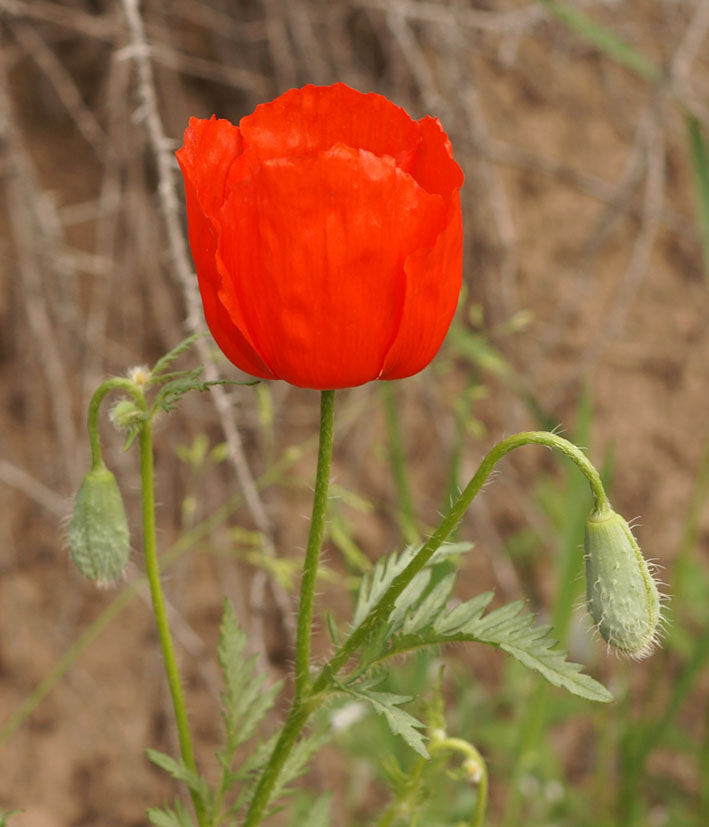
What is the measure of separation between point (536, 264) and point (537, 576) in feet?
3.32

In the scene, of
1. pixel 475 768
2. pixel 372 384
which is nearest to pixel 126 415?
pixel 475 768

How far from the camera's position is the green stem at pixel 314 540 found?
2.91 ft

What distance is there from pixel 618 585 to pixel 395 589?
0.65 ft

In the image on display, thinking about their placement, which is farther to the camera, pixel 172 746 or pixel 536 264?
pixel 536 264

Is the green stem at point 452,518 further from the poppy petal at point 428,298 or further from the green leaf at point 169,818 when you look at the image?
the green leaf at point 169,818

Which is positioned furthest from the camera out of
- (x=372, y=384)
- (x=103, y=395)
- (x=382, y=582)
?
(x=372, y=384)

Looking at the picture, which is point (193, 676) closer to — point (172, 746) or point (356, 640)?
point (172, 746)

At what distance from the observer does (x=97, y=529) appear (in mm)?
1080

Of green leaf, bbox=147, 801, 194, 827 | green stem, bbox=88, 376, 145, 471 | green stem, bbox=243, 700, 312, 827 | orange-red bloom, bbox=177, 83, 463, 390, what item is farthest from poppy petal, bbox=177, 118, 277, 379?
green leaf, bbox=147, 801, 194, 827

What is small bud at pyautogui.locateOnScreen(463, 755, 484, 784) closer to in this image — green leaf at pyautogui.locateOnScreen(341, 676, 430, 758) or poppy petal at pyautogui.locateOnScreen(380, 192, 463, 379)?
green leaf at pyautogui.locateOnScreen(341, 676, 430, 758)

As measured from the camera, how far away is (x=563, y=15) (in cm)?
175

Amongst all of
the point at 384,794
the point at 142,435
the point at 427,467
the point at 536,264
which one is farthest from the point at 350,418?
the point at 142,435

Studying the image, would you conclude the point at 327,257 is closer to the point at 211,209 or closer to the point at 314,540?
the point at 211,209

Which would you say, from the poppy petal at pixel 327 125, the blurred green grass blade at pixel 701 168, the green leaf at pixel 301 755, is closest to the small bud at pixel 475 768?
the green leaf at pixel 301 755
